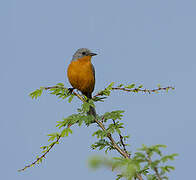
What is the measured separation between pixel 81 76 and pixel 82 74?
0.22 feet

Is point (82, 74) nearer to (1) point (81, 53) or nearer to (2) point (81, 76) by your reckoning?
(2) point (81, 76)

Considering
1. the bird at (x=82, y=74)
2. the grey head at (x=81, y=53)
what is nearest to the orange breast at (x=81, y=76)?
the bird at (x=82, y=74)

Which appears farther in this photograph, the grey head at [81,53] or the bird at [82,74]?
the grey head at [81,53]

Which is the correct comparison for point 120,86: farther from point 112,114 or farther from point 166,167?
point 166,167

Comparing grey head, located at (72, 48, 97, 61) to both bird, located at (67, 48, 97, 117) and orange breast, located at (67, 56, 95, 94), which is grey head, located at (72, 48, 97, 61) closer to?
bird, located at (67, 48, 97, 117)

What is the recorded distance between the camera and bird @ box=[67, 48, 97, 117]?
7.17 meters

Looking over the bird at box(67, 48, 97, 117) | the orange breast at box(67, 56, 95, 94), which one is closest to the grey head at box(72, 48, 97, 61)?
the bird at box(67, 48, 97, 117)

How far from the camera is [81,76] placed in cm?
718

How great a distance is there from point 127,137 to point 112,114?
51 cm

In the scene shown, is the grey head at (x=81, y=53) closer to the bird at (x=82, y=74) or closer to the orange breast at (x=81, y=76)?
the bird at (x=82, y=74)

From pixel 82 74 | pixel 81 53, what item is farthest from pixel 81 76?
pixel 81 53

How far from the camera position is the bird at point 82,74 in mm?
7172

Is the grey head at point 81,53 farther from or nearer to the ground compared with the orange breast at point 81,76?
farther from the ground

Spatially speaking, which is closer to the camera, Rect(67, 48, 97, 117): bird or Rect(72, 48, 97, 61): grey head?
Rect(67, 48, 97, 117): bird
